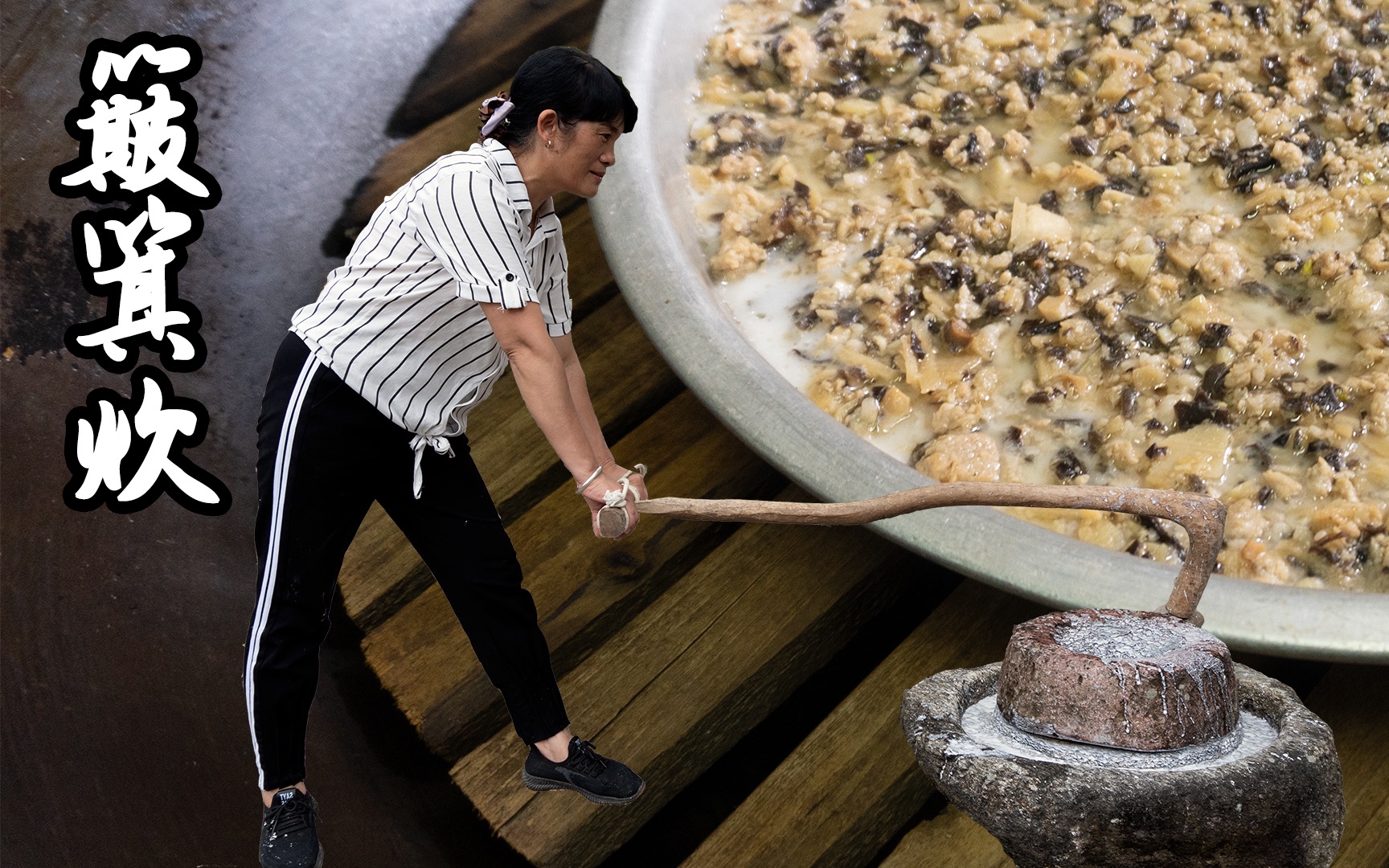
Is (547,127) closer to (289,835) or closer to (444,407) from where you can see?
(444,407)

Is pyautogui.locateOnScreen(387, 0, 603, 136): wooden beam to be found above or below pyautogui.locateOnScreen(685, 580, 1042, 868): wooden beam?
above

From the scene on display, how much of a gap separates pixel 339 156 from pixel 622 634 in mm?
1421

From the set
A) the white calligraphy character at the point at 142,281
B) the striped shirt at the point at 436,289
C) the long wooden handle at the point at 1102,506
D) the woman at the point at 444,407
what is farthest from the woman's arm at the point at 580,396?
the white calligraphy character at the point at 142,281

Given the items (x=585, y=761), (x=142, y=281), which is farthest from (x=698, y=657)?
(x=142, y=281)

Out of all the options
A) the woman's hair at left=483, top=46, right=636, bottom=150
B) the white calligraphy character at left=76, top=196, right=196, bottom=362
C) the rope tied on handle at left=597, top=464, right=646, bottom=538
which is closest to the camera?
the woman's hair at left=483, top=46, right=636, bottom=150

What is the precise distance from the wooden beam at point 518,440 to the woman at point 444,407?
0.30 metres

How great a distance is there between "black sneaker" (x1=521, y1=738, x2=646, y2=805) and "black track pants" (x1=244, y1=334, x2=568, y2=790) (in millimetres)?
49

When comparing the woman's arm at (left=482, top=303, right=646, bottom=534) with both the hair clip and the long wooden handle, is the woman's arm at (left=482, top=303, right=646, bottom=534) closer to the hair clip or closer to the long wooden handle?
the hair clip

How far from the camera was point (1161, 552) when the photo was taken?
1.70 m

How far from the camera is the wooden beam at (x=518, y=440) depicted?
2029mm

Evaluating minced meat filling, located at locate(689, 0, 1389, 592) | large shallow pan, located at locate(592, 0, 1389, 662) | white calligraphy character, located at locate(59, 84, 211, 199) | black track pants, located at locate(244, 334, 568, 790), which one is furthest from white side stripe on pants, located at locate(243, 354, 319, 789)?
white calligraphy character, located at locate(59, 84, 211, 199)

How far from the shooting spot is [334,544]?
167 centimetres

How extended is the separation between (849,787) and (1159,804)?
3.02ft

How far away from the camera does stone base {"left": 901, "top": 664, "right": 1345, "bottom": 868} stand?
90 cm
